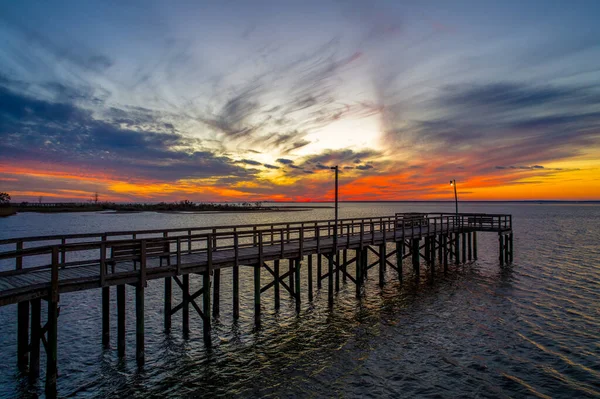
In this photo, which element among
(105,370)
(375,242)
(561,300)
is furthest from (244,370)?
(561,300)

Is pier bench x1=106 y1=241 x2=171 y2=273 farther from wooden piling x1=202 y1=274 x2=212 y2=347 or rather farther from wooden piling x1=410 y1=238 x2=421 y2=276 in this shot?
wooden piling x1=410 y1=238 x2=421 y2=276

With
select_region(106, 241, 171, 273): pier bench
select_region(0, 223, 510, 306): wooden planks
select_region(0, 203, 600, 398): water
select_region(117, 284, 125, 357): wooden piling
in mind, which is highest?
select_region(106, 241, 171, 273): pier bench

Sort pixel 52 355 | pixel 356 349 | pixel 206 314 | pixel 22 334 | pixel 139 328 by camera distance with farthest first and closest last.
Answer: pixel 206 314 → pixel 356 349 → pixel 139 328 → pixel 22 334 → pixel 52 355

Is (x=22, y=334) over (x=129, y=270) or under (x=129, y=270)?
under

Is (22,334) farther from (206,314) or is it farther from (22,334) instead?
(206,314)

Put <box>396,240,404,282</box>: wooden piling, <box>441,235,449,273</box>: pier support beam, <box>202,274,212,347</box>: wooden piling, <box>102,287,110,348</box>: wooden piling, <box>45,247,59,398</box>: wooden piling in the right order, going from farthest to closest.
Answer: <box>441,235,449,273</box>: pier support beam
<box>396,240,404,282</box>: wooden piling
<box>202,274,212,347</box>: wooden piling
<box>102,287,110,348</box>: wooden piling
<box>45,247,59,398</box>: wooden piling

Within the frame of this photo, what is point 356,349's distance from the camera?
13.1 m

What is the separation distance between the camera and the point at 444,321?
16016 millimetres

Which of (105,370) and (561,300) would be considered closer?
(105,370)

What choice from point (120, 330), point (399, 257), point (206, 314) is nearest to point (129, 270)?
point (120, 330)

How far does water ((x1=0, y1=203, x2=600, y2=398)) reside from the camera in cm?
1052

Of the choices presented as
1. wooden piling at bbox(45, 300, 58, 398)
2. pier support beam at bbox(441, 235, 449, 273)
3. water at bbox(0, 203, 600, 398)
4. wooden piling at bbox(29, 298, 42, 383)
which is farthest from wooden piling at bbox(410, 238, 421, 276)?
wooden piling at bbox(29, 298, 42, 383)

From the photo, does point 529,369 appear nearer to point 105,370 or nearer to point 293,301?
point 293,301

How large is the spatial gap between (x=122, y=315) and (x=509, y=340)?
14239mm
